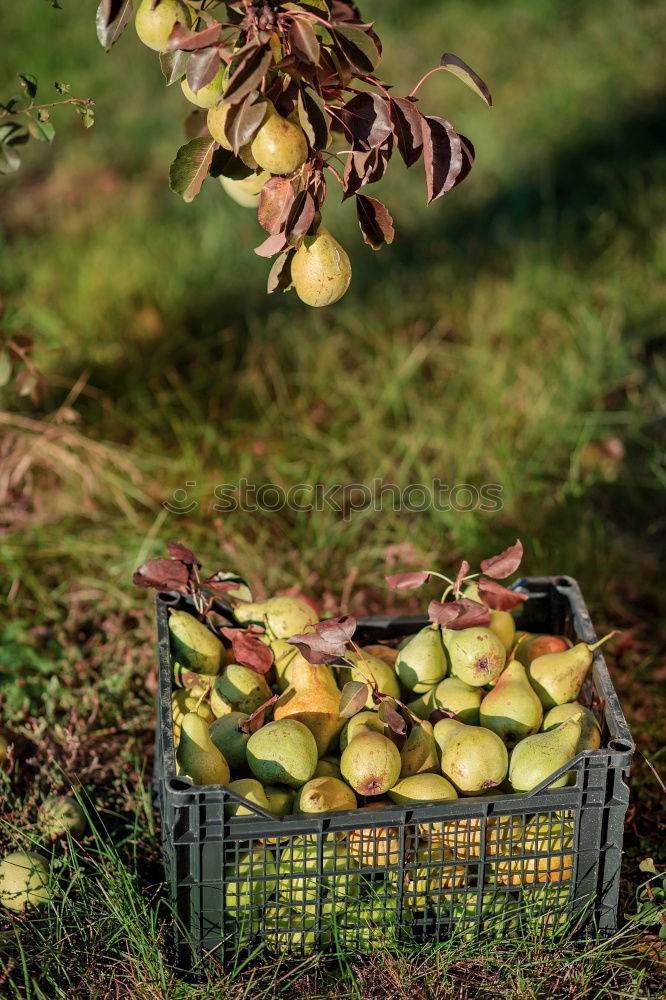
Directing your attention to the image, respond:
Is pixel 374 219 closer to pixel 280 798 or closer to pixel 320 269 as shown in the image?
pixel 320 269

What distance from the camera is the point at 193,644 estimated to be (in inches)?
72.1

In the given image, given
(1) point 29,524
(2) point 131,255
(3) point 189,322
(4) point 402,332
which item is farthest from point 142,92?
(1) point 29,524

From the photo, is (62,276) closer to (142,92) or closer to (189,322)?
(189,322)

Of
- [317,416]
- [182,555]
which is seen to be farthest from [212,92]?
[317,416]

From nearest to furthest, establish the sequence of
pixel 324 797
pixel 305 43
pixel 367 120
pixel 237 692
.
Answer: pixel 305 43 < pixel 367 120 < pixel 324 797 < pixel 237 692

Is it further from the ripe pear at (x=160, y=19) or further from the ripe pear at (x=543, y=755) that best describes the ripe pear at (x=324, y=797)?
the ripe pear at (x=160, y=19)

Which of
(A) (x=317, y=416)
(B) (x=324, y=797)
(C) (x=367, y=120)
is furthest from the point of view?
(A) (x=317, y=416)

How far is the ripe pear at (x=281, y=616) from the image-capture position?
1865 mm

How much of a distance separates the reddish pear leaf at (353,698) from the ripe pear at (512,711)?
22 centimetres

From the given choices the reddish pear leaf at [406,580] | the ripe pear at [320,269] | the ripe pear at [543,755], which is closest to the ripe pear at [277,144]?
the ripe pear at [320,269]

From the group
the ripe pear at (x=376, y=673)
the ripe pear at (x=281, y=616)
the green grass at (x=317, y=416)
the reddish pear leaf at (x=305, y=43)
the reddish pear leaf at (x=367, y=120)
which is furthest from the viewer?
the green grass at (x=317, y=416)

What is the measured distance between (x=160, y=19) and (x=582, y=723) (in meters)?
1.24

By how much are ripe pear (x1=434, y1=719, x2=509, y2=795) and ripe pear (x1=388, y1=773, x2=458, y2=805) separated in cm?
2

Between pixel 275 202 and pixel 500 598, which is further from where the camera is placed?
pixel 500 598
